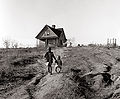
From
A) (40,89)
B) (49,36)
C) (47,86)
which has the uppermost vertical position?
(49,36)

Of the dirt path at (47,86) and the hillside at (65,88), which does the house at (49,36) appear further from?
the dirt path at (47,86)

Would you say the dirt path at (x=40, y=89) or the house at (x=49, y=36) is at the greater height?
the house at (x=49, y=36)

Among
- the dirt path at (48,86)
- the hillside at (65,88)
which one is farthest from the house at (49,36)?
the dirt path at (48,86)

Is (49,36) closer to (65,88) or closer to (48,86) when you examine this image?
(48,86)

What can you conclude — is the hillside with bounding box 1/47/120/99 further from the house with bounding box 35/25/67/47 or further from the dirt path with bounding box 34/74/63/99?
the house with bounding box 35/25/67/47

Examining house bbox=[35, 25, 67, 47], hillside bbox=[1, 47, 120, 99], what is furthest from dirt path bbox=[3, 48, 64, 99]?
house bbox=[35, 25, 67, 47]

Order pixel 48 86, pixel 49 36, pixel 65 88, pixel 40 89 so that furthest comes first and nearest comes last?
pixel 49 36 < pixel 40 89 < pixel 48 86 < pixel 65 88

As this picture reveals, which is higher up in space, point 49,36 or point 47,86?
point 49,36

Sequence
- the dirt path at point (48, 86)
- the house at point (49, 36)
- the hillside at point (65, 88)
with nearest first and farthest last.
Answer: the hillside at point (65, 88), the dirt path at point (48, 86), the house at point (49, 36)

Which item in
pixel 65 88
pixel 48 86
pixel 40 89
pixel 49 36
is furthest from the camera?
pixel 49 36

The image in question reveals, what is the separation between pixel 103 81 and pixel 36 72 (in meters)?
6.47

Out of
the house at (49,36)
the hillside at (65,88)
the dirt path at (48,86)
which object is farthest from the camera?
the house at (49,36)

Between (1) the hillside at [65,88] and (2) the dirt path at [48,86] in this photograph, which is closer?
(1) the hillside at [65,88]

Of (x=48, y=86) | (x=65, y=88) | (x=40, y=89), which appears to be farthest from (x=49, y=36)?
(x=65, y=88)
